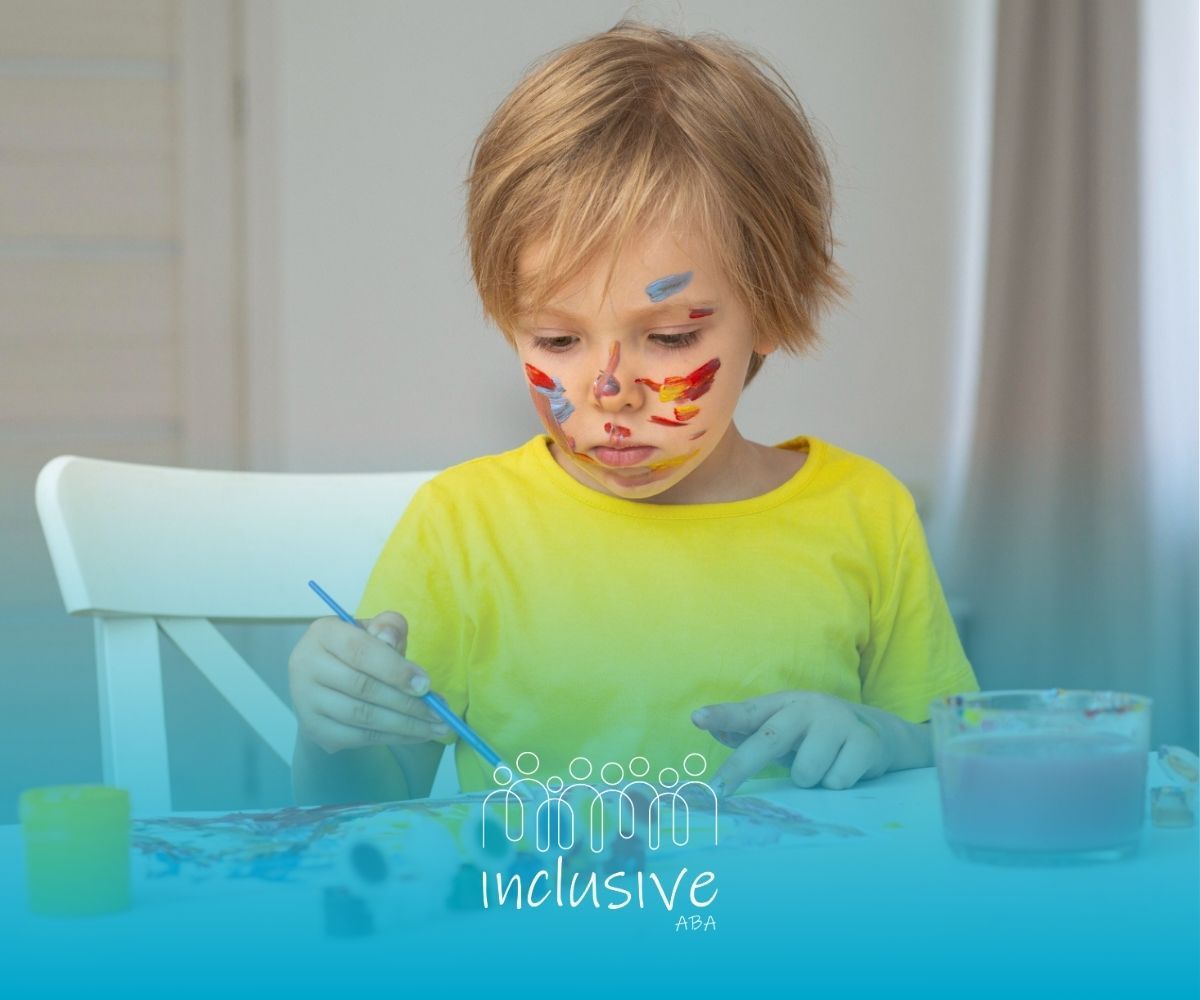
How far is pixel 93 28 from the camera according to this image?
7.80ft

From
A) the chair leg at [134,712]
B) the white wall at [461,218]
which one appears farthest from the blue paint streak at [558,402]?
the white wall at [461,218]

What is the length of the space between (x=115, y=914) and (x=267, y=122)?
212 cm

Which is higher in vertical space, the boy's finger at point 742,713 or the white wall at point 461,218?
the white wall at point 461,218

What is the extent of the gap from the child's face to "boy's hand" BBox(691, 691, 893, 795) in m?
0.20

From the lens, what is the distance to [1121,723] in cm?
56

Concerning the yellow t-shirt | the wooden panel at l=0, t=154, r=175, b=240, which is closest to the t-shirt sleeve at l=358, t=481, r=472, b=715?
the yellow t-shirt

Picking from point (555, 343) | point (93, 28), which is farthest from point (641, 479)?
point (93, 28)

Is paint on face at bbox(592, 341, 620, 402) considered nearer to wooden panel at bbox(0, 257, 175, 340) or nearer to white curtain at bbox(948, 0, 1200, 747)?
white curtain at bbox(948, 0, 1200, 747)

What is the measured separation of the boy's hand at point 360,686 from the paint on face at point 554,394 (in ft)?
0.63

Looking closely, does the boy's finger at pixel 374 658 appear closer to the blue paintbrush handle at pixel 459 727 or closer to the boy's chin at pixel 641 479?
the blue paintbrush handle at pixel 459 727

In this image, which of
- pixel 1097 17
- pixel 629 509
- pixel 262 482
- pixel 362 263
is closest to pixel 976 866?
pixel 629 509

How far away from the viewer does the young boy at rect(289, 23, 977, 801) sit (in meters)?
0.86

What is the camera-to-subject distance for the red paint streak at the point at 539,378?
0.87 meters

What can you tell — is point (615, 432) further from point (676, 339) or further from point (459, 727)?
point (459, 727)
